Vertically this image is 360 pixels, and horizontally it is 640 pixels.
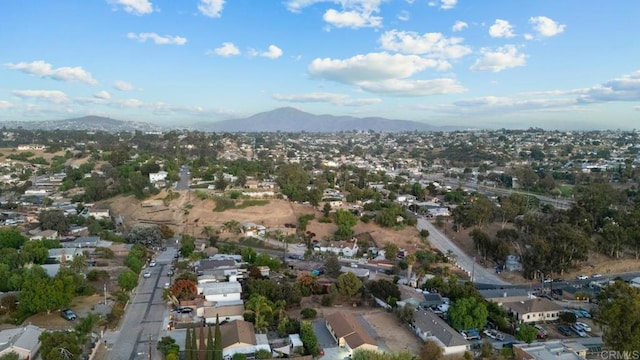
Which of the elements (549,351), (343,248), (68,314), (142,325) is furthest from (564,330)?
(68,314)

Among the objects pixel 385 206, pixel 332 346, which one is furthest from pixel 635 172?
pixel 332 346

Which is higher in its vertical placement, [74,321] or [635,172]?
[635,172]

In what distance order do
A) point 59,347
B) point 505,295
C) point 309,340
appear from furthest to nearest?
point 505,295 → point 309,340 → point 59,347

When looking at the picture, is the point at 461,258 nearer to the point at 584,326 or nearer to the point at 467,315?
the point at 584,326

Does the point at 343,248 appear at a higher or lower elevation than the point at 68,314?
lower

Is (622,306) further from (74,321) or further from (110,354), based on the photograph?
(74,321)

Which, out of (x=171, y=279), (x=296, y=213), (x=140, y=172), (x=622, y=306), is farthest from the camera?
(x=140, y=172)

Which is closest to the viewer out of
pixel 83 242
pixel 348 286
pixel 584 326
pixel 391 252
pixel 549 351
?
pixel 549 351
